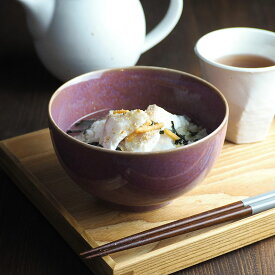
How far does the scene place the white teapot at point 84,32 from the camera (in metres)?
1.34

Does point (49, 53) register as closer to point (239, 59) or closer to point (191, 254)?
point (239, 59)

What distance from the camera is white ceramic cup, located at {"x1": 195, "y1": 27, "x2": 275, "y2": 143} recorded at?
1.11m

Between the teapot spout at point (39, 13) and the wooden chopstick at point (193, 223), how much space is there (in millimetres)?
666

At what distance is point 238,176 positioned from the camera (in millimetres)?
1059

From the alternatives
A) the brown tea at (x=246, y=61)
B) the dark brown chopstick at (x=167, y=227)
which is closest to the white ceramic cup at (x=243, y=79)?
the brown tea at (x=246, y=61)

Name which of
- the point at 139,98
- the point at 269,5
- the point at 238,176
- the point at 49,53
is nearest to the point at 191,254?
the point at 238,176

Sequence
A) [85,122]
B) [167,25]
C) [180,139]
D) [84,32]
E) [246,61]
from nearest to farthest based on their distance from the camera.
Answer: [180,139] → [85,122] → [246,61] → [84,32] → [167,25]

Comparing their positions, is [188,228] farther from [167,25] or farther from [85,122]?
[167,25]

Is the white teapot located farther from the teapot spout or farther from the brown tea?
the brown tea

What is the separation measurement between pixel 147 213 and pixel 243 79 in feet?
1.09

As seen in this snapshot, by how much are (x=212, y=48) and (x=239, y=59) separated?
2.5 inches

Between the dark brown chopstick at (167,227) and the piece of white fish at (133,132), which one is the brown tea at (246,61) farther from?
the dark brown chopstick at (167,227)

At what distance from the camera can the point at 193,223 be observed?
0.89 metres

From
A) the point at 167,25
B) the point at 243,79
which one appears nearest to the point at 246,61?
the point at 243,79
